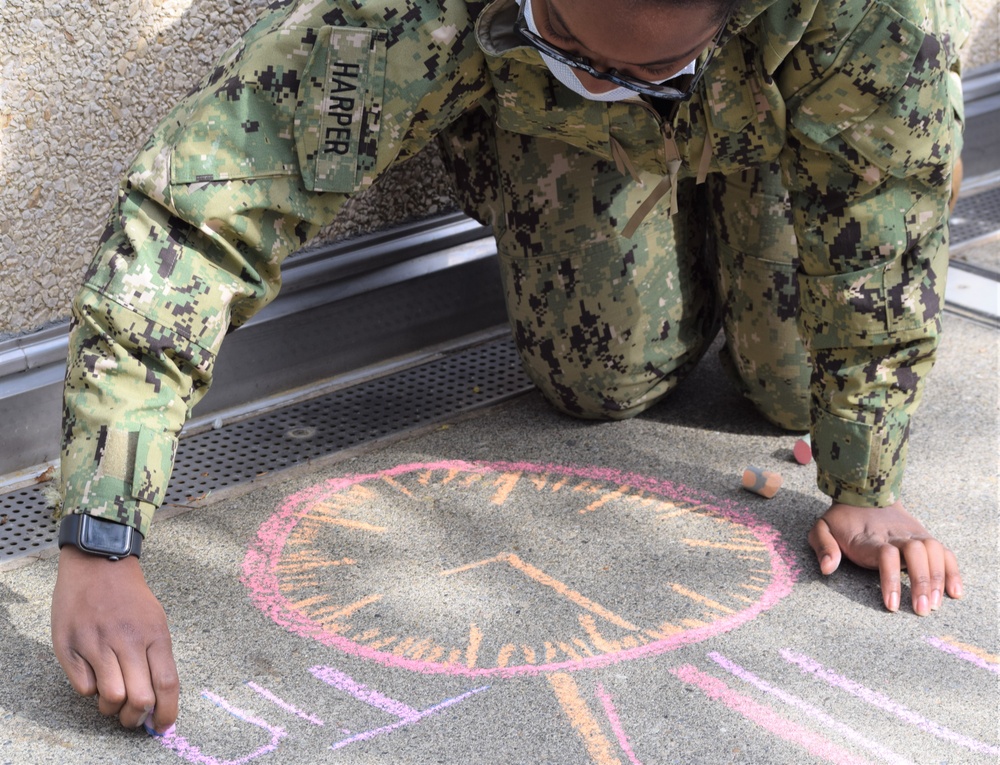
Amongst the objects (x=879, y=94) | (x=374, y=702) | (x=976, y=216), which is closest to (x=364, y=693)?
(x=374, y=702)

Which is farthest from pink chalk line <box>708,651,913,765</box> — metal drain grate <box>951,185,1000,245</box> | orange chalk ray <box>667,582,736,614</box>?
metal drain grate <box>951,185,1000,245</box>

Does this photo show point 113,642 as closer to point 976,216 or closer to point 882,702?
point 882,702

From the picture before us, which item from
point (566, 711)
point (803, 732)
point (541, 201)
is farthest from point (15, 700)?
point (541, 201)

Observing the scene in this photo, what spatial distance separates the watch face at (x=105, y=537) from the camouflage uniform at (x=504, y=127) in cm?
2

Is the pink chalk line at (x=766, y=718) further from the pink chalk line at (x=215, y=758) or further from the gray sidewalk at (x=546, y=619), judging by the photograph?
the pink chalk line at (x=215, y=758)

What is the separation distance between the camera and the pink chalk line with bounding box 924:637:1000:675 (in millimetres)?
1715

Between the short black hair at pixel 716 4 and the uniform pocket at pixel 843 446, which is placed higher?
the short black hair at pixel 716 4

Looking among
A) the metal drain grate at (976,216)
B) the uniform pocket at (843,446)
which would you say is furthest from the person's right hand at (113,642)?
the metal drain grate at (976,216)

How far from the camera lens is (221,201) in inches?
62.8

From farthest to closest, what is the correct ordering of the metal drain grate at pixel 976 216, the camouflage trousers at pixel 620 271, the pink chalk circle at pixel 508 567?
the metal drain grate at pixel 976 216 < the camouflage trousers at pixel 620 271 < the pink chalk circle at pixel 508 567

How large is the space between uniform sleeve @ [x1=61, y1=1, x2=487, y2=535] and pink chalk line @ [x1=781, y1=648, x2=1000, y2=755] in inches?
37.8

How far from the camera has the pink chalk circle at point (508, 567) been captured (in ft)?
5.78

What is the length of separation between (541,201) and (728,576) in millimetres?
785

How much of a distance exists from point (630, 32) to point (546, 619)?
0.89m
